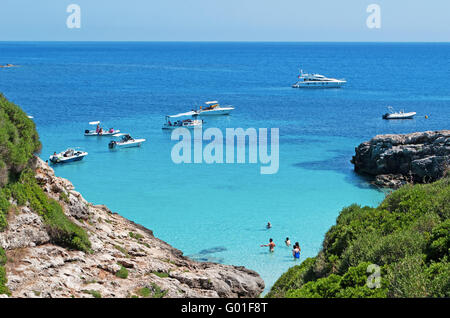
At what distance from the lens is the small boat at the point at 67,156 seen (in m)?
43.7

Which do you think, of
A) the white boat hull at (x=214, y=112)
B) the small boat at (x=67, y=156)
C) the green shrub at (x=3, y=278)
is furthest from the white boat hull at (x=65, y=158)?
the green shrub at (x=3, y=278)

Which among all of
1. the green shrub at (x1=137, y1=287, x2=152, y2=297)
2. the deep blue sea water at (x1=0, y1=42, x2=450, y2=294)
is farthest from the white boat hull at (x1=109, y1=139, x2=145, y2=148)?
the green shrub at (x1=137, y1=287, x2=152, y2=297)

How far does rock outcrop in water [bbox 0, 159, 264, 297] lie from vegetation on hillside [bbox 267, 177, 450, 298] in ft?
9.56

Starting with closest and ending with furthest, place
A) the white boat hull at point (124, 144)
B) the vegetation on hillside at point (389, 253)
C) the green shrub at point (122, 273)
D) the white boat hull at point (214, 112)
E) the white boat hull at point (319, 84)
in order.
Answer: the vegetation on hillside at point (389, 253), the green shrub at point (122, 273), the white boat hull at point (124, 144), the white boat hull at point (214, 112), the white boat hull at point (319, 84)

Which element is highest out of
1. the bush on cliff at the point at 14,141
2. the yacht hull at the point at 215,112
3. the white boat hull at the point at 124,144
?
the bush on cliff at the point at 14,141

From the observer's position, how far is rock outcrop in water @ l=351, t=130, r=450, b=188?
36250 millimetres

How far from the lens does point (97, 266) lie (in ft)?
56.7

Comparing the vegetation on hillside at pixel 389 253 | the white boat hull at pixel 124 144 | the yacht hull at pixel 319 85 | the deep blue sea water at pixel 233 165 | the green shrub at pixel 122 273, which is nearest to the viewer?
the vegetation on hillside at pixel 389 253

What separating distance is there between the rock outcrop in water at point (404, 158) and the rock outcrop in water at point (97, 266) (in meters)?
19.5

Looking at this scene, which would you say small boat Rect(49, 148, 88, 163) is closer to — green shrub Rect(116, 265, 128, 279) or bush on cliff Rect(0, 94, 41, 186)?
bush on cliff Rect(0, 94, 41, 186)

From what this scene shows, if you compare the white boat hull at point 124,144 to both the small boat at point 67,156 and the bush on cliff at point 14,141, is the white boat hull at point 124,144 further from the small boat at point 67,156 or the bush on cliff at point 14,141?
the bush on cliff at point 14,141

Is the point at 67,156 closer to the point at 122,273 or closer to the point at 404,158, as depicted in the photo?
the point at 404,158

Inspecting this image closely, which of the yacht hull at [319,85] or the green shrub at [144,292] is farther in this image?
the yacht hull at [319,85]

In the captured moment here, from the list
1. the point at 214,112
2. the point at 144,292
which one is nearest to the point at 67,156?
the point at 214,112
